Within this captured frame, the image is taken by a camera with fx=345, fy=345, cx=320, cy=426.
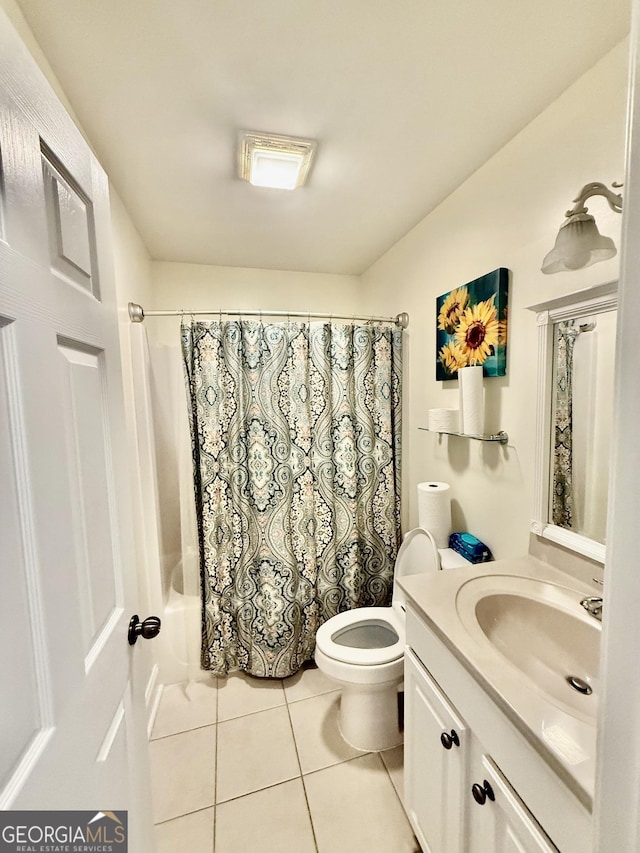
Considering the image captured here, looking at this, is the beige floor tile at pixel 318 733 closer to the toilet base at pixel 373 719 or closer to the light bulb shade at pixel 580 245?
the toilet base at pixel 373 719

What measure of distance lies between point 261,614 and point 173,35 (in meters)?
2.25

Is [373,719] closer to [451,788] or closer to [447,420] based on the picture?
[451,788]

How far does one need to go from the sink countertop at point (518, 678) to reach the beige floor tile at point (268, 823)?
2.70 feet

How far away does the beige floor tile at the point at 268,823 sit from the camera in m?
1.17

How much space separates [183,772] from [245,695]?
1.35 ft

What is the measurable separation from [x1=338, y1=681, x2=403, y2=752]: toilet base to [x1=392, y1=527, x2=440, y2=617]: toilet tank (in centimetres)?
35

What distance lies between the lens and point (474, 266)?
1.48 m

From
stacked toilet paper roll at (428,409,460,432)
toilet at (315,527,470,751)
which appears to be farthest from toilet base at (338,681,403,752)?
stacked toilet paper roll at (428,409,460,432)

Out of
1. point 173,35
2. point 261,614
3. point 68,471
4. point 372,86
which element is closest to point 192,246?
point 173,35

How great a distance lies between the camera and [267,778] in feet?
4.53

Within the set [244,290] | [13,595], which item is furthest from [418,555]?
[244,290]

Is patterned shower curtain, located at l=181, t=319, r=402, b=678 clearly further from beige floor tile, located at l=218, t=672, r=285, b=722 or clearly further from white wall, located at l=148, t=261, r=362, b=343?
white wall, located at l=148, t=261, r=362, b=343

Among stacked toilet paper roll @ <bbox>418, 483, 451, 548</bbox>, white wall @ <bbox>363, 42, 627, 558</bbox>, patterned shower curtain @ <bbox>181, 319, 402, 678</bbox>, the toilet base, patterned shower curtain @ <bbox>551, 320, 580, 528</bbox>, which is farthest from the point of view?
patterned shower curtain @ <bbox>181, 319, 402, 678</bbox>

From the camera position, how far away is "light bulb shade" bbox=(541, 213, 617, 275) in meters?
0.89
